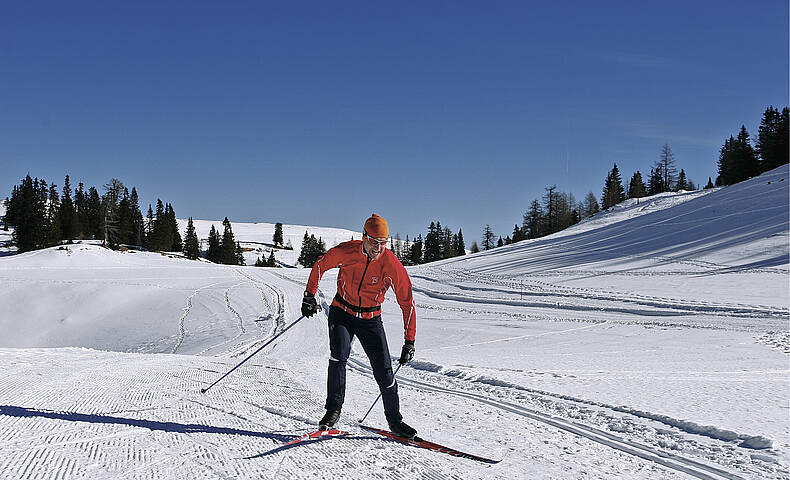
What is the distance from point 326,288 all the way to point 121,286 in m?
10.7

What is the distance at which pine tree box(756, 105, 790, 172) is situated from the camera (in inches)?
2702

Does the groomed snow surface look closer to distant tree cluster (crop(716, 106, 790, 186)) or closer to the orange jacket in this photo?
the orange jacket

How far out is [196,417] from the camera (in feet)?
17.8

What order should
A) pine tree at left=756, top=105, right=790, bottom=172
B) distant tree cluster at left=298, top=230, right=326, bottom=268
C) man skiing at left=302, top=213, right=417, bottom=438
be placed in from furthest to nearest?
1. distant tree cluster at left=298, top=230, right=326, bottom=268
2. pine tree at left=756, top=105, right=790, bottom=172
3. man skiing at left=302, top=213, right=417, bottom=438

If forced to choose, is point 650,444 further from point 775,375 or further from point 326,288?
point 326,288

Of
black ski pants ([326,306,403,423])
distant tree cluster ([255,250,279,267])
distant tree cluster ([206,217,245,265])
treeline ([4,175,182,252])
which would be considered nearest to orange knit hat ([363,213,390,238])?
black ski pants ([326,306,403,423])

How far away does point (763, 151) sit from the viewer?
252 feet

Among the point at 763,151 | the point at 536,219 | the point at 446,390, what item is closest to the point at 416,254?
Answer: the point at 536,219

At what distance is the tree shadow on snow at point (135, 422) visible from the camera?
4.93 meters

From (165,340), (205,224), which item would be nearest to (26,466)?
(165,340)

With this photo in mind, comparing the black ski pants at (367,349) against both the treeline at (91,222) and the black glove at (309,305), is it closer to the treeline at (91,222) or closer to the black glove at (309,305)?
the black glove at (309,305)

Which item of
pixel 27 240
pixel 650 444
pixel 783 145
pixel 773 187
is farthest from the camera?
pixel 27 240

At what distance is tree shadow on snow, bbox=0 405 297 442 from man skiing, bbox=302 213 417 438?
641mm

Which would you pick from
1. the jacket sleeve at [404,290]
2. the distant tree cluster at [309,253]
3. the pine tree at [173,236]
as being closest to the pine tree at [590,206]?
the distant tree cluster at [309,253]
